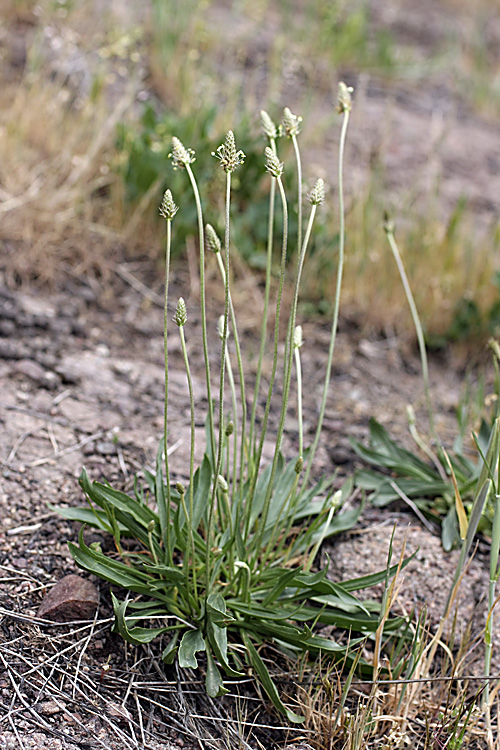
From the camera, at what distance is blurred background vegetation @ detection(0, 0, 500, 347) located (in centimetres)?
325

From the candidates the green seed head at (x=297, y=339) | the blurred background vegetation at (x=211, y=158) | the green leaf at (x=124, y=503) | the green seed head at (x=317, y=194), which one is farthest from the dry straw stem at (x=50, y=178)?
the green seed head at (x=317, y=194)

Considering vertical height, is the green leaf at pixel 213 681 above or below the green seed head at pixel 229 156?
below

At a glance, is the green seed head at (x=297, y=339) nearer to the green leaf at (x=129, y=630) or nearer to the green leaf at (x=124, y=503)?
the green leaf at (x=124, y=503)

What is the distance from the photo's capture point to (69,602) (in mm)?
1686

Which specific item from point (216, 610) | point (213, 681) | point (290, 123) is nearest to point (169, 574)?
point (216, 610)

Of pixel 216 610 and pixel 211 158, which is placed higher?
pixel 211 158

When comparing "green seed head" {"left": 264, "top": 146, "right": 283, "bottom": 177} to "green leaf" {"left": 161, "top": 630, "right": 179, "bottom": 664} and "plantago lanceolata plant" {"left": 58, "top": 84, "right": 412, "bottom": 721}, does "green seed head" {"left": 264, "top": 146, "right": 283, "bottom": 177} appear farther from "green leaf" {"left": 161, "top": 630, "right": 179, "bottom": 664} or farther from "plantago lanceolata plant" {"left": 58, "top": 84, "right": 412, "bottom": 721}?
"green leaf" {"left": 161, "top": 630, "right": 179, "bottom": 664}

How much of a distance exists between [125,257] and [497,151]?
10.6 feet

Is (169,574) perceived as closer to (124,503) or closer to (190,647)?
(190,647)

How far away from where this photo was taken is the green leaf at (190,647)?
1.55 m

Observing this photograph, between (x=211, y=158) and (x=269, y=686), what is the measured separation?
8.24 ft

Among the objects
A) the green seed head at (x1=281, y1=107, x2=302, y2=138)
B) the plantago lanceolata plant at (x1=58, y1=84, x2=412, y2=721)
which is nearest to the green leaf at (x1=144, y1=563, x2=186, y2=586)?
the plantago lanceolata plant at (x1=58, y1=84, x2=412, y2=721)

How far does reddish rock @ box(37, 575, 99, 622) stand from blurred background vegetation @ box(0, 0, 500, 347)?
5.37ft

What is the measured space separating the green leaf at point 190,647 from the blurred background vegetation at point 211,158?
1.86m
